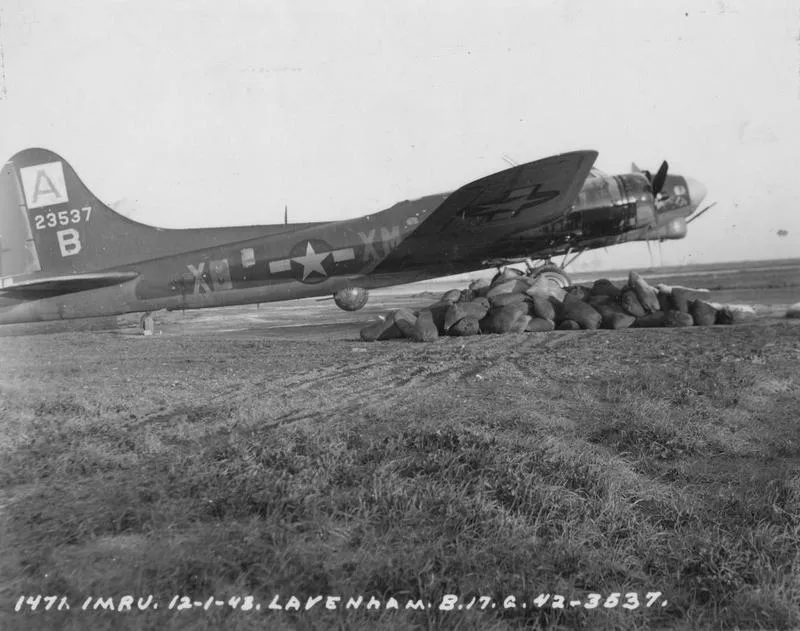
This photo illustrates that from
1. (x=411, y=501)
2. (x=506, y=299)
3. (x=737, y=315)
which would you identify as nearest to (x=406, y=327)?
(x=506, y=299)

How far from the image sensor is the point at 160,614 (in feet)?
6.45

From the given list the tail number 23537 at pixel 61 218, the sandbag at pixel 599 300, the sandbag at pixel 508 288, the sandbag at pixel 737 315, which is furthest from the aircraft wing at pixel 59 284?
the sandbag at pixel 737 315

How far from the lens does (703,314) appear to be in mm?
10930

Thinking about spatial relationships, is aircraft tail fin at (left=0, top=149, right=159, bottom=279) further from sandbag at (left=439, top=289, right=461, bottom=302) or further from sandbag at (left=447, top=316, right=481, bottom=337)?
sandbag at (left=447, top=316, right=481, bottom=337)

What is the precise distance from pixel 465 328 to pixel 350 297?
3.84m

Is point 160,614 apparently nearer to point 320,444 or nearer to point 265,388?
point 320,444

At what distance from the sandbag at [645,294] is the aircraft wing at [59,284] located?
11.7 m

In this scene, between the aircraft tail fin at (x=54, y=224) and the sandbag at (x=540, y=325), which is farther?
the sandbag at (x=540, y=325)

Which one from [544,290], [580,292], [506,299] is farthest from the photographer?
[580,292]

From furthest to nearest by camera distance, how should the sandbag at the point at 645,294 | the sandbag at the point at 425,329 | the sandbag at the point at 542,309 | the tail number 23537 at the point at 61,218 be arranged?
the sandbag at the point at 645,294 → the sandbag at the point at 542,309 → the tail number 23537 at the point at 61,218 → the sandbag at the point at 425,329

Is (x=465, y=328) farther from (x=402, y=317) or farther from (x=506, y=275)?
(x=506, y=275)

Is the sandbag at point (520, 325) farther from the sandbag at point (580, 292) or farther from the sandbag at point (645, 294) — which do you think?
the sandbag at point (645, 294)

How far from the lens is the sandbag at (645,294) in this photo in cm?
1139

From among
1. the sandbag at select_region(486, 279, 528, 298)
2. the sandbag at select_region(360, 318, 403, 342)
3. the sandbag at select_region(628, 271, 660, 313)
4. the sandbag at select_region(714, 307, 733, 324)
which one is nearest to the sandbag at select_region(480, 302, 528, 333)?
the sandbag at select_region(486, 279, 528, 298)
